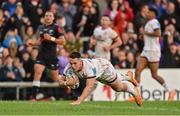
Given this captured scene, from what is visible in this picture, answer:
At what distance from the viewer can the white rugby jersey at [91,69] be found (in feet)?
54.8

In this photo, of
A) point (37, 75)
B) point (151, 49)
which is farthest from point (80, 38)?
point (37, 75)

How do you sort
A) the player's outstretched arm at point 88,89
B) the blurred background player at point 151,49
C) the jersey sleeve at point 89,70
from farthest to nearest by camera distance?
the blurred background player at point 151,49, the jersey sleeve at point 89,70, the player's outstretched arm at point 88,89

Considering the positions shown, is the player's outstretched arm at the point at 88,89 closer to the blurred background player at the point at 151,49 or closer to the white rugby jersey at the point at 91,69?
the white rugby jersey at the point at 91,69

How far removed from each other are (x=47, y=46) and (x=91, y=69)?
15.5 feet

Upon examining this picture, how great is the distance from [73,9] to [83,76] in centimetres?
1120

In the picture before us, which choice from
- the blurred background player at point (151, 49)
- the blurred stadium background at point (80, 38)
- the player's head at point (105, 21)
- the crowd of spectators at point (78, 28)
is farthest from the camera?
the crowd of spectators at point (78, 28)

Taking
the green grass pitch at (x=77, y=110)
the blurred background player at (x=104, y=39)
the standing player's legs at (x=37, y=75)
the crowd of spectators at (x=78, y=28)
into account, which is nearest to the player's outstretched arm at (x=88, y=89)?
the green grass pitch at (x=77, y=110)

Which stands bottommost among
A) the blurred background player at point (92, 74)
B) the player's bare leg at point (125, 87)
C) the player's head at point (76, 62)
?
the player's bare leg at point (125, 87)

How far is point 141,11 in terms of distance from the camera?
27719 millimetres

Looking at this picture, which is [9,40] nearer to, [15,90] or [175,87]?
[15,90]

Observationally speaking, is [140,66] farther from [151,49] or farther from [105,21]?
[105,21]

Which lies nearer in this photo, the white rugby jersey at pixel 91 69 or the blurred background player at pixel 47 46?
the white rugby jersey at pixel 91 69

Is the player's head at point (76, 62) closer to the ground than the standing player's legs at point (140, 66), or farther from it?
farther from it

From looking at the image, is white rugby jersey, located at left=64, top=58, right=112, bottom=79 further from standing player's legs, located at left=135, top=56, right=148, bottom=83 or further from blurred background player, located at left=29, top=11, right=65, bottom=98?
standing player's legs, located at left=135, top=56, right=148, bottom=83
